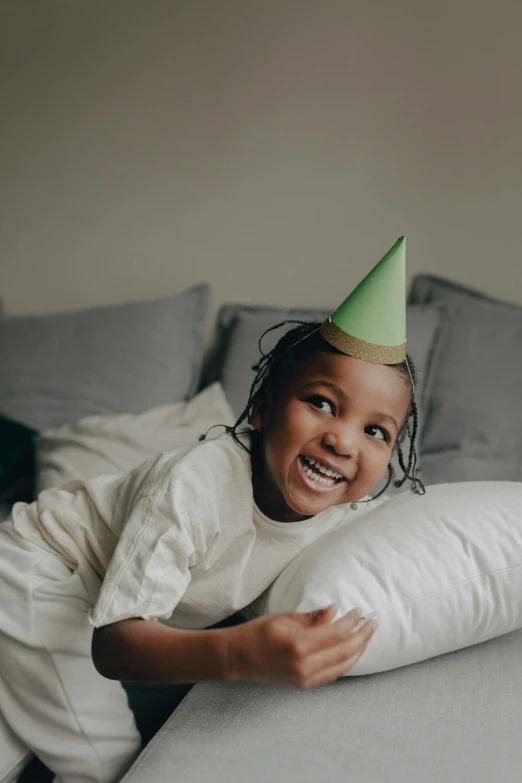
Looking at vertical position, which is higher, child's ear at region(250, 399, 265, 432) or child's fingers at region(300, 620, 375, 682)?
child's ear at region(250, 399, 265, 432)

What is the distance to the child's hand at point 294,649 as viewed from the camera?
680 mm

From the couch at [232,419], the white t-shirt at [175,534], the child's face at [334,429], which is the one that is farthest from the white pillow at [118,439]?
the child's face at [334,429]

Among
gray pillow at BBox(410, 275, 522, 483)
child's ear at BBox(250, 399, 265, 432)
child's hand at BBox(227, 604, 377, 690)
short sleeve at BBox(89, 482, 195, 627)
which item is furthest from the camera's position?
gray pillow at BBox(410, 275, 522, 483)

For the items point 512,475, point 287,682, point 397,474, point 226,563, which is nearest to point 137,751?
point 226,563

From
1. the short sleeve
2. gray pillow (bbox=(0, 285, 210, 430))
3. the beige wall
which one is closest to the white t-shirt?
the short sleeve

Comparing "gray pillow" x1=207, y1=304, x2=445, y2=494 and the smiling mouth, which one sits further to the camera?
"gray pillow" x1=207, y1=304, x2=445, y2=494

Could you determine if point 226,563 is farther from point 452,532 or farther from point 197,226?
point 197,226

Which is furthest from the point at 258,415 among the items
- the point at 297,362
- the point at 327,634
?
the point at 327,634

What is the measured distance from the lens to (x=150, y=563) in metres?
0.81

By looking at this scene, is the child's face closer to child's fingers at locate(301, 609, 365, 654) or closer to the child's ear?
the child's ear

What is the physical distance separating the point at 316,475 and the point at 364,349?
0.52 ft

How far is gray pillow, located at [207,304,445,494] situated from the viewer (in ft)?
5.02

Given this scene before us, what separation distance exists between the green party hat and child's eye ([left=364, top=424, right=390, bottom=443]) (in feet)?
0.27

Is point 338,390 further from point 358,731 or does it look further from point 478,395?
point 478,395
